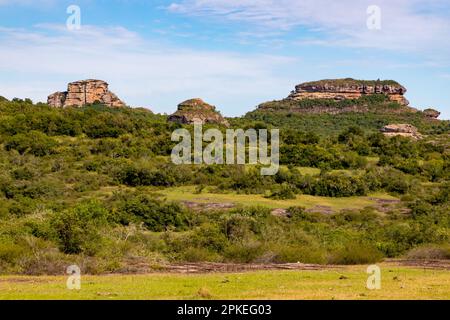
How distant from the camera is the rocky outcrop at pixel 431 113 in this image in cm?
13012

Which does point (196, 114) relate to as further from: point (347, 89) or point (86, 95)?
point (347, 89)

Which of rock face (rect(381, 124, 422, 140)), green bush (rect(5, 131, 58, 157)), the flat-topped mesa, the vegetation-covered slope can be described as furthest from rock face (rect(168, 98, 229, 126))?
the flat-topped mesa

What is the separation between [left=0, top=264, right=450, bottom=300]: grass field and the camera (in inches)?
606

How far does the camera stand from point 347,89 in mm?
145000

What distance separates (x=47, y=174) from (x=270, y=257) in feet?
114

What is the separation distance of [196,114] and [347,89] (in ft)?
190

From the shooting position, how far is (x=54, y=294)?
15.7m

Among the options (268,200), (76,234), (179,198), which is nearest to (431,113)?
(268,200)

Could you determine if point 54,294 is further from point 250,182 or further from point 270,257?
point 250,182

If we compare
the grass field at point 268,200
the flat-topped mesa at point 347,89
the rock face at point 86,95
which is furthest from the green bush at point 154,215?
the flat-topped mesa at point 347,89

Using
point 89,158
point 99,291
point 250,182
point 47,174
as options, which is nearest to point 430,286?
point 99,291

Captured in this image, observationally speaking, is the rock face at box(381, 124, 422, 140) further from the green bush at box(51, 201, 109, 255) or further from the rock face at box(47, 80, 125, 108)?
the green bush at box(51, 201, 109, 255)

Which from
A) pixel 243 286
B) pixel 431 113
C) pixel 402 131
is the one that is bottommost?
pixel 243 286
